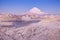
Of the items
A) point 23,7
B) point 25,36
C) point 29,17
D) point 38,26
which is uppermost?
point 23,7

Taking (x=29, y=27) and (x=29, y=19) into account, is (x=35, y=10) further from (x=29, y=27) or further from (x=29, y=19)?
(x=29, y=27)

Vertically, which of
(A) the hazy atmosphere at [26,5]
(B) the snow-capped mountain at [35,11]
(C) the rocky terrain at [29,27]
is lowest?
(C) the rocky terrain at [29,27]

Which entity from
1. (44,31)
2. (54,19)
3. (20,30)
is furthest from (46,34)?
(20,30)

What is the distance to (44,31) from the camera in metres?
2.28

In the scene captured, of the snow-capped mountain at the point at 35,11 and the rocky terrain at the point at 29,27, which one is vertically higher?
the snow-capped mountain at the point at 35,11

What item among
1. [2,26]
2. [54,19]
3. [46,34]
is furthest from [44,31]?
[2,26]

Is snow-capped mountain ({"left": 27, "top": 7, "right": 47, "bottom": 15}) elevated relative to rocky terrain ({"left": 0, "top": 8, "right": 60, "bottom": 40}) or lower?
elevated

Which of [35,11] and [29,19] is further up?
[35,11]

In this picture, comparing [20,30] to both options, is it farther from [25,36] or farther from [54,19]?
[54,19]

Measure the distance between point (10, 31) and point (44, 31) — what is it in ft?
1.92

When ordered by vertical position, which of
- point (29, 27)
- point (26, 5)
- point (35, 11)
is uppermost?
point (26, 5)

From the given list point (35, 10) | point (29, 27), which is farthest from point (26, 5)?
point (29, 27)

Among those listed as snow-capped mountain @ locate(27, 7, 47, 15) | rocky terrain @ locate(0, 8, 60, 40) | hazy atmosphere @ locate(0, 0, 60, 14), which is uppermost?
hazy atmosphere @ locate(0, 0, 60, 14)

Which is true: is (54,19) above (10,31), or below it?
above
